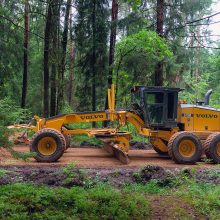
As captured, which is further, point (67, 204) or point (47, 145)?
point (47, 145)

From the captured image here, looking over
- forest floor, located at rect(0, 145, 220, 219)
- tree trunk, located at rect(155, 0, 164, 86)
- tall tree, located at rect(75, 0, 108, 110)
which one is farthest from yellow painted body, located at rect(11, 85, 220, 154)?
tall tree, located at rect(75, 0, 108, 110)

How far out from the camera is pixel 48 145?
42.6 ft

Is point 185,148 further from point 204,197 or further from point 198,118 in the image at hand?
point 204,197

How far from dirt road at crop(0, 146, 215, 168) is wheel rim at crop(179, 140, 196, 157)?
0.44 m

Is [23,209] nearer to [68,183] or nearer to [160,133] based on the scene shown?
[68,183]

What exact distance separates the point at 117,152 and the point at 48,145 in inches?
92.8

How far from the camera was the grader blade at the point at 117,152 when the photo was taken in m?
12.8

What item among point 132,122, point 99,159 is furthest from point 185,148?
point 99,159

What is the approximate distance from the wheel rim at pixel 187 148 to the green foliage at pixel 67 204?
547cm

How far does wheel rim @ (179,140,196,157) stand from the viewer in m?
13.2

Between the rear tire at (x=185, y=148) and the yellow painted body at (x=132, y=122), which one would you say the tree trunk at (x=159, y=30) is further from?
the rear tire at (x=185, y=148)

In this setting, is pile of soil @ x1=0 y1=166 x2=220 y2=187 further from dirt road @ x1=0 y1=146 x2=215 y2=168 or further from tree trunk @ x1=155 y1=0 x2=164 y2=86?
tree trunk @ x1=155 y1=0 x2=164 y2=86

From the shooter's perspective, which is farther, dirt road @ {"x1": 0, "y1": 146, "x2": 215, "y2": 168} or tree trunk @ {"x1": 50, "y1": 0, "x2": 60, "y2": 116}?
tree trunk @ {"x1": 50, "y1": 0, "x2": 60, "y2": 116}

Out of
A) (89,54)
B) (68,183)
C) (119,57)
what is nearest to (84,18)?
(89,54)
